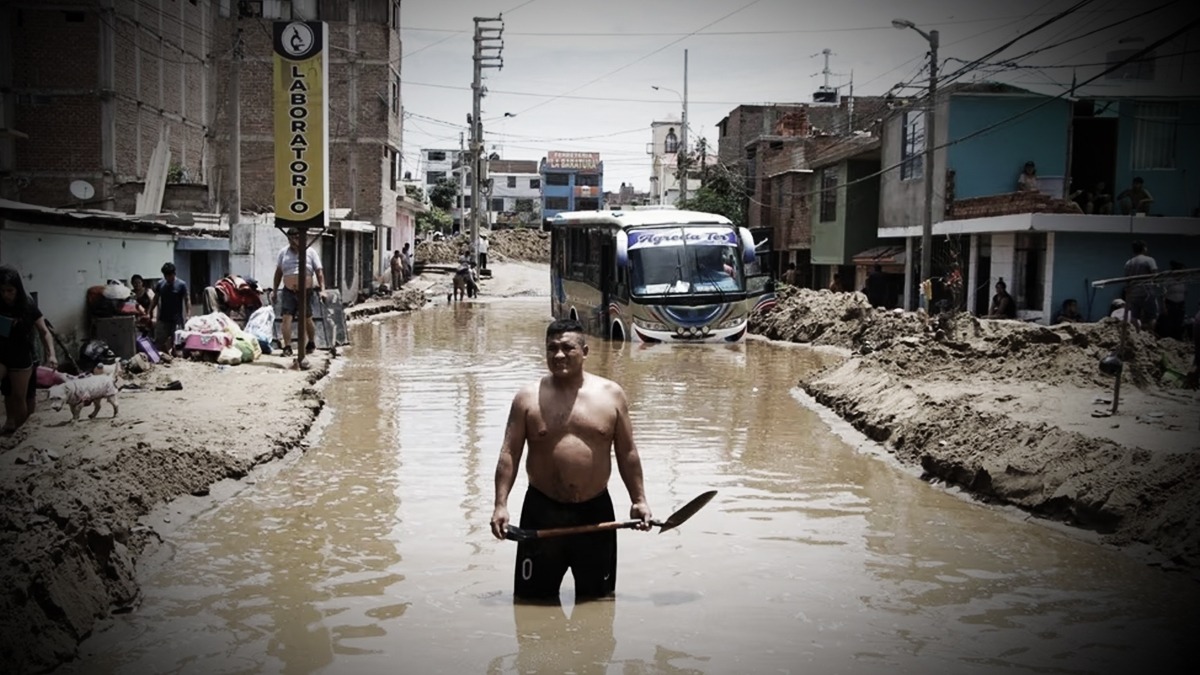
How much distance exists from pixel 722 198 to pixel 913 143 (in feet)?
62.6

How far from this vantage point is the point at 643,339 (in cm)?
2259

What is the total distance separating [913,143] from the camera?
3097 centimetres

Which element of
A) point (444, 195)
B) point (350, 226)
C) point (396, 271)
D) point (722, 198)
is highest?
point (444, 195)

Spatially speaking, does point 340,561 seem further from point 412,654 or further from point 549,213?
point 549,213

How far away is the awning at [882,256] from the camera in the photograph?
3244 cm

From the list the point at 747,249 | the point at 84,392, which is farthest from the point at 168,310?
the point at 747,249

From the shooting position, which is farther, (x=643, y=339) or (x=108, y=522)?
(x=643, y=339)

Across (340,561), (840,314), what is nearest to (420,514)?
(340,561)

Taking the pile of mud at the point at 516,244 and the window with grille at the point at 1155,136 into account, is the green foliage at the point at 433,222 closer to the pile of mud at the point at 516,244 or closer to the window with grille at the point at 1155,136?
the pile of mud at the point at 516,244

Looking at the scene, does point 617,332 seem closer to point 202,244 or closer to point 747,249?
point 747,249

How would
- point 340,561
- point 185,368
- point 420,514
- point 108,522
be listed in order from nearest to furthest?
point 108,522, point 340,561, point 420,514, point 185,368

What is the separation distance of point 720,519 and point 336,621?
3650 mm

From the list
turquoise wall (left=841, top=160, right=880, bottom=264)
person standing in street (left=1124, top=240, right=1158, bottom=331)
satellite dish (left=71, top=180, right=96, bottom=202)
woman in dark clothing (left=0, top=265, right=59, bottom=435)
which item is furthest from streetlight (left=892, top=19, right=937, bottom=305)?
woman in dark clothing (left=0, top=265, right=59, bottom=435)

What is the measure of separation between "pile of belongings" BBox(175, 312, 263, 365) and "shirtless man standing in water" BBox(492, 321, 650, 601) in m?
11.3
